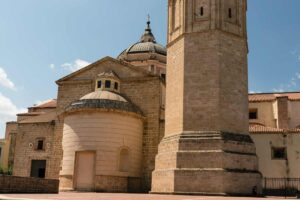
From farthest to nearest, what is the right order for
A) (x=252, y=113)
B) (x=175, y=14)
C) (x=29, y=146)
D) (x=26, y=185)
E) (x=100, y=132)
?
(x=252, y=113) < (x=29, y=146) < (x=100, y=132) < (x=175, y=14) < (x=26, y=185)

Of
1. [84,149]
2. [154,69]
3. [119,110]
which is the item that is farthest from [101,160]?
[154,69]

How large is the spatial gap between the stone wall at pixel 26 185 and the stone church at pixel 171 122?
544 centimetres

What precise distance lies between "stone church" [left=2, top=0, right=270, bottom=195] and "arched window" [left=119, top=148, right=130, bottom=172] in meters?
0.06

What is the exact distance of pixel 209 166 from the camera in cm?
1786

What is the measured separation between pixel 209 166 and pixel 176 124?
2855mm

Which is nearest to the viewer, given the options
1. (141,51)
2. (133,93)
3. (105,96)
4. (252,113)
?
(105,96)

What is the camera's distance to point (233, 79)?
774 inches

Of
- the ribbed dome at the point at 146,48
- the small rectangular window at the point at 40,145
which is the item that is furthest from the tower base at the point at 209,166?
the ribbed dome at the point at 146,48

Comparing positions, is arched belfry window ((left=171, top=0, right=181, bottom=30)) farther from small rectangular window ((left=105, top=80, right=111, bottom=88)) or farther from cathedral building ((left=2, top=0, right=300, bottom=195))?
small rectangular window ((left=105, top=80, right=111, bottom=88))

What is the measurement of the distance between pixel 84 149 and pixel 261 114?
48.7 feet

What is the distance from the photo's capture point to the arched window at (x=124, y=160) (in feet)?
78.6

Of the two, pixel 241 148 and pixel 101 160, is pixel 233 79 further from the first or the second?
pixel 101 160

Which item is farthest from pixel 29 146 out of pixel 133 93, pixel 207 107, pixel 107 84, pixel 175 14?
pixel 207 107

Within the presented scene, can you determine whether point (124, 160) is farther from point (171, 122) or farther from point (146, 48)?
point (146, 48)
